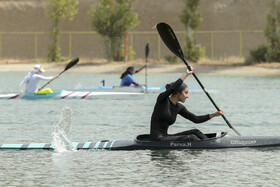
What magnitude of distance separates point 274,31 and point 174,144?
34690 mm

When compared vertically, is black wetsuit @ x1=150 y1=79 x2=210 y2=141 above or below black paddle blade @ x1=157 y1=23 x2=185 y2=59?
below

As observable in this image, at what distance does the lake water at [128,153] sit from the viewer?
11.1 meters

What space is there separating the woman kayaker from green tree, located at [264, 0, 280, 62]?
34.1 metres

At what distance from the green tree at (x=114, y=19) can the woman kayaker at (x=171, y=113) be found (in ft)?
123

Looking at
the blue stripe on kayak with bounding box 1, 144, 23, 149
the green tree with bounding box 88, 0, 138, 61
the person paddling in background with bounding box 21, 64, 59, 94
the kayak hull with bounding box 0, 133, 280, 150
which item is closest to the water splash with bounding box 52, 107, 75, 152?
the kayak hull with bounding box 0, 133, 280, 150

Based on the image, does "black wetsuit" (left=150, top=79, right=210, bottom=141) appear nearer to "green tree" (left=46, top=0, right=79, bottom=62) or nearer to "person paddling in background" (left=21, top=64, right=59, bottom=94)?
"person paddling in background" (left=21, top=64, right=59, bottom=94)

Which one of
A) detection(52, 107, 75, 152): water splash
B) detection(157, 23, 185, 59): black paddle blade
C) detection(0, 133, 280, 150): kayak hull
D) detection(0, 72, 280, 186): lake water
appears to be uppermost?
detection(157, 23, 185, 59): black paddle blade

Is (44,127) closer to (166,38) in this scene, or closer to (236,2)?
(166,38)

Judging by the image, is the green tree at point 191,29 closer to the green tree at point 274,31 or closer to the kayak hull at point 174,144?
the green tree at point 274,31

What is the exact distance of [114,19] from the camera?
50.7 m

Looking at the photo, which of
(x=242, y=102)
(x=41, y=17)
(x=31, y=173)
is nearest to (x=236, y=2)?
(x=41, y=17)

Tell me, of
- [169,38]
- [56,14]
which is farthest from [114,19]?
[169,38]

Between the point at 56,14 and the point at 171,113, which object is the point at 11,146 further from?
the point at 56,14

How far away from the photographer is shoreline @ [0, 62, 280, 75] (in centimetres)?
4538
